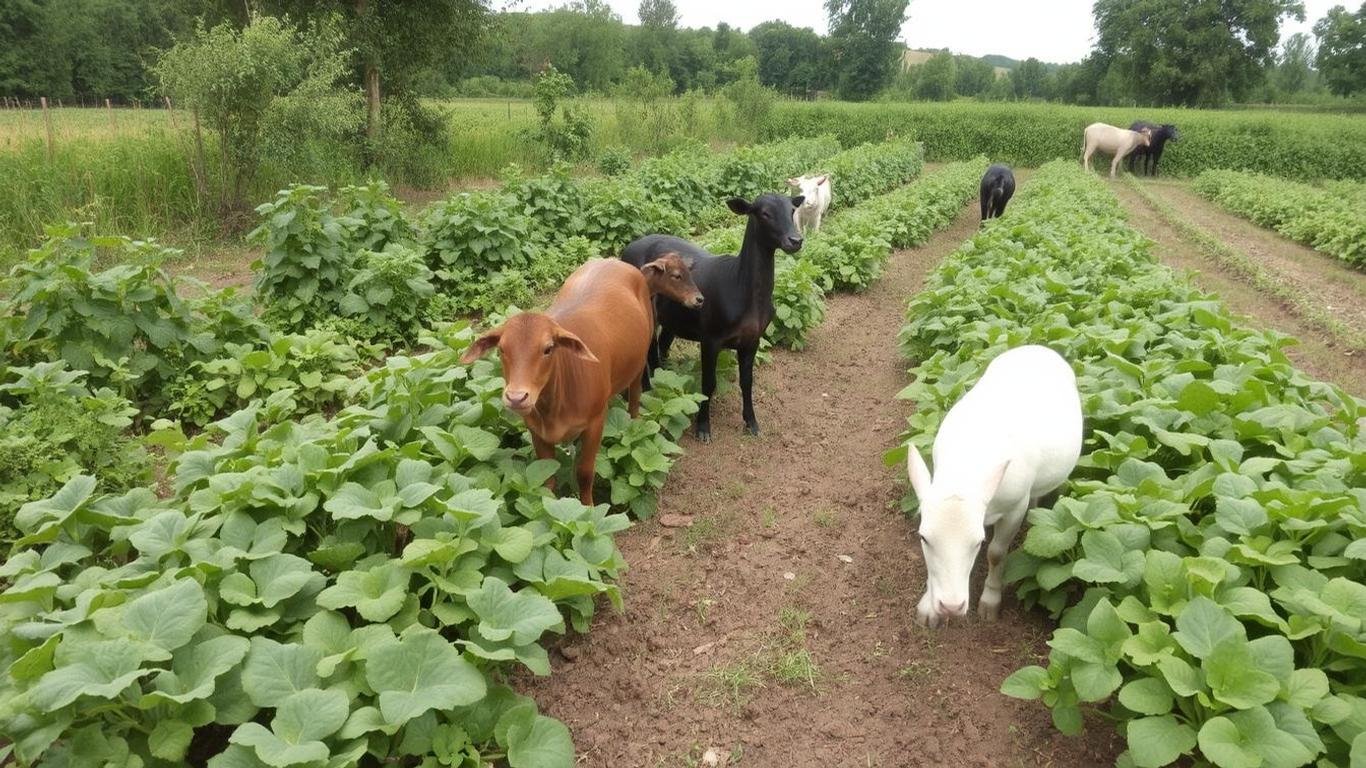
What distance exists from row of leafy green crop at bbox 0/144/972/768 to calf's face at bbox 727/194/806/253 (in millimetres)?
2858

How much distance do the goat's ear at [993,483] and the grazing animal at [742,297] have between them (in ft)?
9.57

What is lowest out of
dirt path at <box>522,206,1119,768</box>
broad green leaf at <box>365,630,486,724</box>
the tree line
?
dirt path at <box>522,206,1119,768</box>

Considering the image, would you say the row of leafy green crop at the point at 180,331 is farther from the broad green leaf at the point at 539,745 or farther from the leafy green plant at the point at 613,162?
the leafy green plant at the point at 613,162

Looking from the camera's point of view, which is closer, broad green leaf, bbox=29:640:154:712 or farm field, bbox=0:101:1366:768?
broad green leaf, bbox=29:640:154:712

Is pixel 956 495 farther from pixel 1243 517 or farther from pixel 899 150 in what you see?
pixel 899 150

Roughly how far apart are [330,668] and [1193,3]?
233 ft

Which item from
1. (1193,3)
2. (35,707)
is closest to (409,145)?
(35,707)

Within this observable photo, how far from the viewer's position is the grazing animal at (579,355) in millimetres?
3910

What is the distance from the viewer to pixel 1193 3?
53906mm

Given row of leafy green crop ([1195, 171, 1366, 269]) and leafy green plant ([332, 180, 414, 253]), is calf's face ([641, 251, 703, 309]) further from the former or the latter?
row of leafy green crop ([1195, 171, 1366, 269])

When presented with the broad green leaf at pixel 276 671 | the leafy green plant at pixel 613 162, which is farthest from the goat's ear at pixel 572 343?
the leafy green plant at pixel 613 162

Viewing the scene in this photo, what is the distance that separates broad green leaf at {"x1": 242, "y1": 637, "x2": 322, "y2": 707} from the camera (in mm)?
2617

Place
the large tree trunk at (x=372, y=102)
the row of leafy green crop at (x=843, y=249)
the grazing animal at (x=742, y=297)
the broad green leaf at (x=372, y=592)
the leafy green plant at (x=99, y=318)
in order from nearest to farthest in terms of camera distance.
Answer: the broad green leaf at (x=372, y=592)
the leafy green plant at (x=99, y=318)
the grazing animal at (x=742, y=297)
the row of leafy green crop at (x=843, y=249)
the large tree trunk at (x=372, y=102)

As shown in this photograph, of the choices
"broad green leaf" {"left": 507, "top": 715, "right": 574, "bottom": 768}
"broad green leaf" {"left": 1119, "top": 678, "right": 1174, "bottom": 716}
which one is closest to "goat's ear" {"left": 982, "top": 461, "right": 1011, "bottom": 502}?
"broad green leaf" {"left": 1119, "top": 678, "right": 1174, "bottom": 716}
